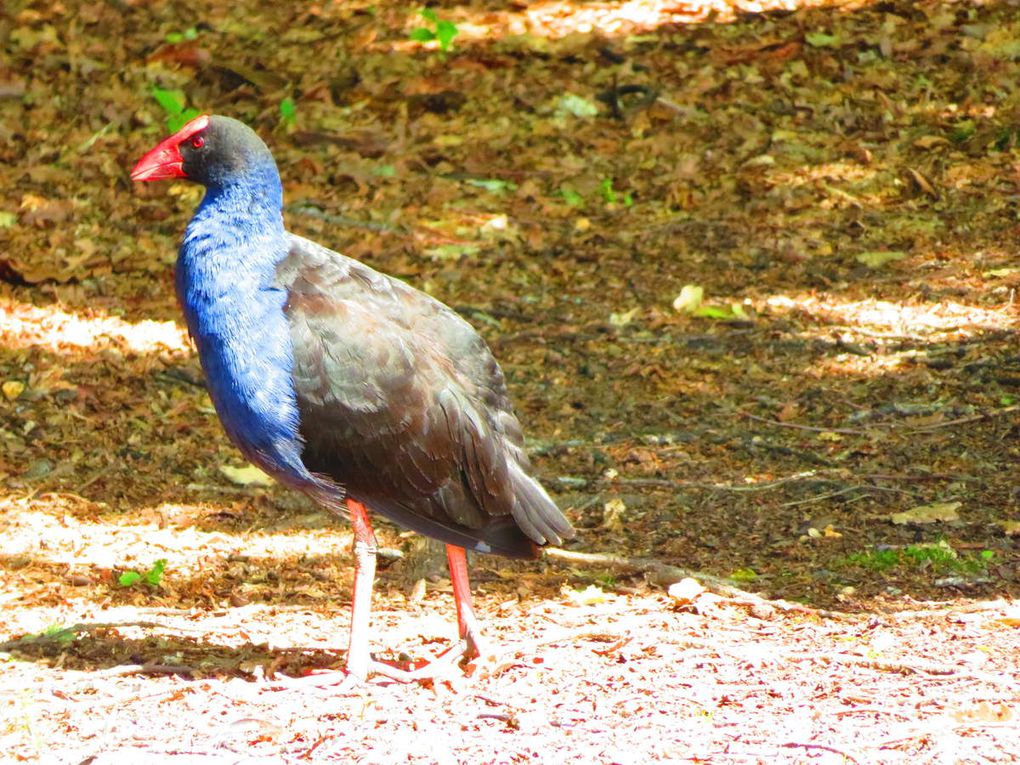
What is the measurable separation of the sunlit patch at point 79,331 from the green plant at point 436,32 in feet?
12.8

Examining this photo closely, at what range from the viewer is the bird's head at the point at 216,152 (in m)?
5.41

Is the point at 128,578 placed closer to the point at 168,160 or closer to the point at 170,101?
the point at 168,160

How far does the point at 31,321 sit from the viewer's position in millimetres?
8758

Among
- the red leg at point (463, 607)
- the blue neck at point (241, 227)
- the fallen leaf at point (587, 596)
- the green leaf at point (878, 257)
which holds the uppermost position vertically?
the blue neck at point (241, 227)

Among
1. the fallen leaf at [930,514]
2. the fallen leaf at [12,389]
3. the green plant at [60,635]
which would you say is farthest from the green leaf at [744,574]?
the fallen leaf at [12,389]

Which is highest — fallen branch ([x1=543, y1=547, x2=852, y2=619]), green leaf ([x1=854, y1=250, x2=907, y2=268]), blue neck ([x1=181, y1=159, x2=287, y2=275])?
blue neck ([x1=181, y1=159, x2=287, y2=275])

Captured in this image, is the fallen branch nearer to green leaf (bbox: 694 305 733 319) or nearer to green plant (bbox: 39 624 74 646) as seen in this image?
green plant (bbox: 39 624 74 646)

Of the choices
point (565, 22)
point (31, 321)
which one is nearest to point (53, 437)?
point (31, 321)

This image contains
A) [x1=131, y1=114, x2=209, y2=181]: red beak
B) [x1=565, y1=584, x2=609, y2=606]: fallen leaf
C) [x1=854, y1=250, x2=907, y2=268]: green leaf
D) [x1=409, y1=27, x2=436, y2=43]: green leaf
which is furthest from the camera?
[x1=409, y1=27, x2=436, y2=43]: green leaf

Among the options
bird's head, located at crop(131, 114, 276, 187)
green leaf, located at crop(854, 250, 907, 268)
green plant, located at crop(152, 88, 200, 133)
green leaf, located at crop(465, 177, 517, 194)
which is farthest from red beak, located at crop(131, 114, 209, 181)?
green plant, located at crop(152, 88, 200, 133)

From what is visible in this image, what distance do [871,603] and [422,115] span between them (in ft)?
20.5

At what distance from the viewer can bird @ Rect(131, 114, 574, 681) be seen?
5.18m

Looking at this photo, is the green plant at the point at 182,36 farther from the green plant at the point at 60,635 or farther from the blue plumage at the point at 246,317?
the green plant at the point at 60,635

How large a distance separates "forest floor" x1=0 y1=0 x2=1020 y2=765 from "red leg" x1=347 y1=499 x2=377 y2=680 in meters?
0.17
